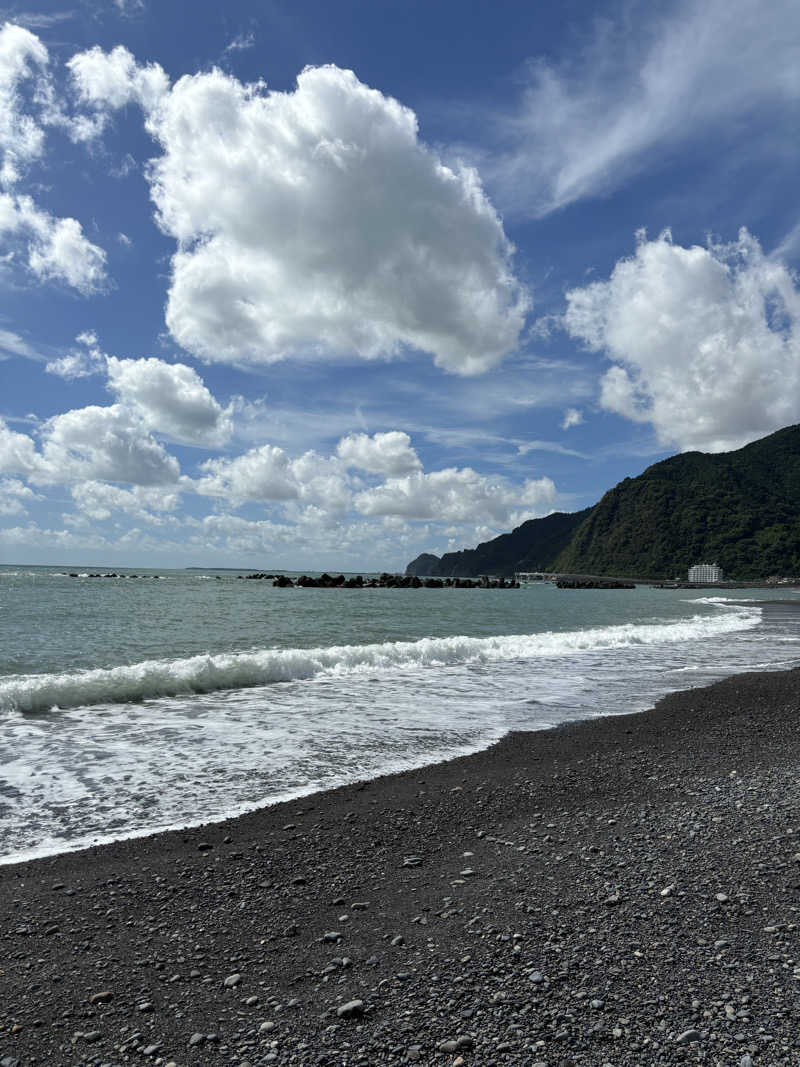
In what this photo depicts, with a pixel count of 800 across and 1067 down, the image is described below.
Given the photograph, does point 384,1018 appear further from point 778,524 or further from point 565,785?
point 778,524

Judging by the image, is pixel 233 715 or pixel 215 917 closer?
pixel 215 917

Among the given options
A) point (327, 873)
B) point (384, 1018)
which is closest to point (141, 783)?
point (327, 873)

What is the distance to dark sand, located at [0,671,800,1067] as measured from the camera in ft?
11.3

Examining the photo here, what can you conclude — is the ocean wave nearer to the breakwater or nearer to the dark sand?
the dark sand

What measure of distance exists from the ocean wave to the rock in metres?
12.6

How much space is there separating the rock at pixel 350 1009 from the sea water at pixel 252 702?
393 centimetres

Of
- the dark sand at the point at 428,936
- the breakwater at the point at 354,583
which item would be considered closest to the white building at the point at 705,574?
the breakwater at the point at 354,583

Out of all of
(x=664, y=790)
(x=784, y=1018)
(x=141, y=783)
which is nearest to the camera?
(x=784, y=1018)

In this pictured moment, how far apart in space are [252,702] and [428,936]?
11189mm

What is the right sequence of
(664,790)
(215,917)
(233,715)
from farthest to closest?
(233,715), (664,790), (215,917)

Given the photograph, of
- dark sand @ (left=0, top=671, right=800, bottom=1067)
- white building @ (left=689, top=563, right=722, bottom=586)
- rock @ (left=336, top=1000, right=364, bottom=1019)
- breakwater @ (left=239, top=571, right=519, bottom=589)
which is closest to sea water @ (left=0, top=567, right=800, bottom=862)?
dark sand @ (left=0, top=671, right=800, bottom=1067)

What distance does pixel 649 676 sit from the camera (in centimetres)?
1922

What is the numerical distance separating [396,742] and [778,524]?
207147 millimetres

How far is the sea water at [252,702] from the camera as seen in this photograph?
26.5 ft
